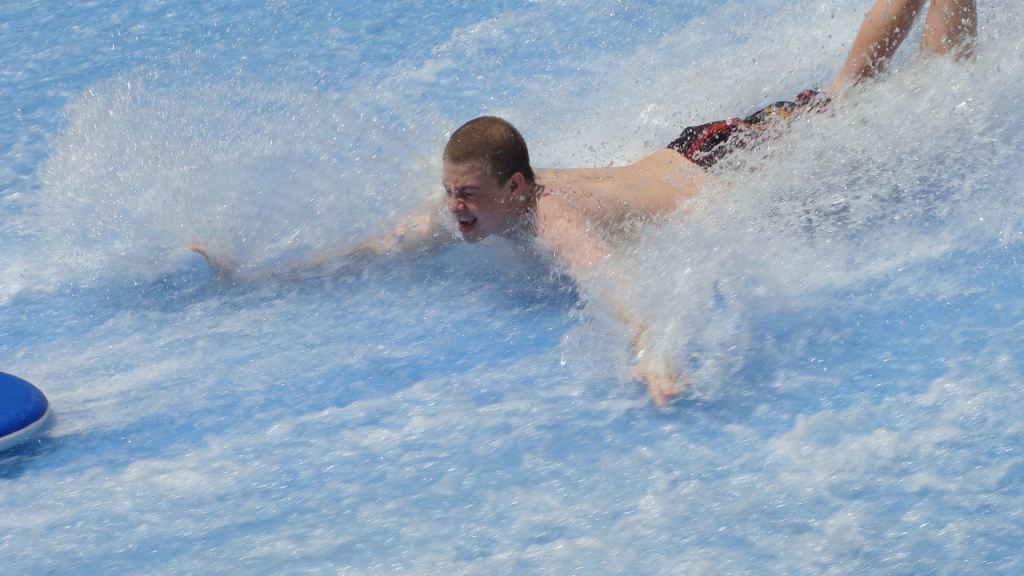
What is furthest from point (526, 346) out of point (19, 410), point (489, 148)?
point (19, 410)

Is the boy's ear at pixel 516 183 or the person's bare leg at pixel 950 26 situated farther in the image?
the person's bare leg at pixel 950 26

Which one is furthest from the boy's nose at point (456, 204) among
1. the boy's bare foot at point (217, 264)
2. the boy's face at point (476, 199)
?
the boy's bare foot at point (217, 264)

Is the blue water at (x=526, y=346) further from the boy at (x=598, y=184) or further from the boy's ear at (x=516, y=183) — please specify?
the boy's ear at (x=516, y=183)

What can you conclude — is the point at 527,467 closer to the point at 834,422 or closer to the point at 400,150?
the point at 834,422

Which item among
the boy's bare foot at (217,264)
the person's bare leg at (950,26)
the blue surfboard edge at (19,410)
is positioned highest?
the person's bare leg at (950,26)

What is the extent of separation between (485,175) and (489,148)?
8cm

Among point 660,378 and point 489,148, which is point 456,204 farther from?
point 660,378

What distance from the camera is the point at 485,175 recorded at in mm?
2848

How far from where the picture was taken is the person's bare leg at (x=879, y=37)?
11.3ft

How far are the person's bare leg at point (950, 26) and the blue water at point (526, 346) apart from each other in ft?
0.25

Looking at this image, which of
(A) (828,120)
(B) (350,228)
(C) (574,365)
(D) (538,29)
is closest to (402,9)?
(D) (538,29)

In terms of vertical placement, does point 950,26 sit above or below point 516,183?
above

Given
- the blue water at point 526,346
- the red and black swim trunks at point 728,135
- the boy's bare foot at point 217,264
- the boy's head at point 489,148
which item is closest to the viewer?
the blue water at point 526,346

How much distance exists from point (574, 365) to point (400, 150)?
4.05 feet
